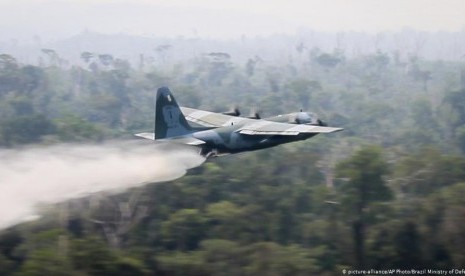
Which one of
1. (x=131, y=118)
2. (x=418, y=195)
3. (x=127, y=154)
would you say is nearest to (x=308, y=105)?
(x=131, y=118)

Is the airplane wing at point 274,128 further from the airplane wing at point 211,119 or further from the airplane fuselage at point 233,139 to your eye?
the airplane wing at point 211,119

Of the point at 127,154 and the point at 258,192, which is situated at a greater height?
the point at 127,154

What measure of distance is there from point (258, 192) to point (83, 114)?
65304 mm

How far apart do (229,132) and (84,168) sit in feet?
27.2

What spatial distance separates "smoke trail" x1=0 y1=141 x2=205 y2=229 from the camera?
4156 cm

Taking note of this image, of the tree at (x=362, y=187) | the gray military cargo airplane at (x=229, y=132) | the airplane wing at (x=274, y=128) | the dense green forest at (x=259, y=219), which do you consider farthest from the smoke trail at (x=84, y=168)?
the tree at (x=362, y=187)

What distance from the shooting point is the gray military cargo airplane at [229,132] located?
42719mm

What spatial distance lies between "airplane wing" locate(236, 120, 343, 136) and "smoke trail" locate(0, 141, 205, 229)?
3.20 meters

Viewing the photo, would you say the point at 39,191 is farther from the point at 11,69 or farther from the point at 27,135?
the point at 11,69

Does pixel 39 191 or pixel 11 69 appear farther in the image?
pixel 11 69

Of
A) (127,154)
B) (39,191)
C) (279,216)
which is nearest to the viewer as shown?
(39,191)

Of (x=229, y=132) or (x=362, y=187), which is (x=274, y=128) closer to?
(x=229, y=132)

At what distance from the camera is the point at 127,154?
44.6m

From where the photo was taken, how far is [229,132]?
43250 millimetres
